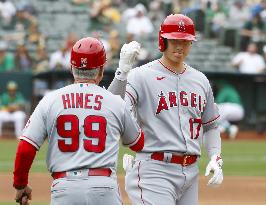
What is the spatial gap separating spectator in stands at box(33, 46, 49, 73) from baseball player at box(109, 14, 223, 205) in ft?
49.8

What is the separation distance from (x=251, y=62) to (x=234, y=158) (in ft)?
20.8

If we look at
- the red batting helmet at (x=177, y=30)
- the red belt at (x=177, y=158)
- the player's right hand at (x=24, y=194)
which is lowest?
the red belt at (x=177, y=158)

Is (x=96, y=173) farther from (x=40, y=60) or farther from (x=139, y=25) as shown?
(x=139, y=25)

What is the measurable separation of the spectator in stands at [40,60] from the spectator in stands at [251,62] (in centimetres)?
463

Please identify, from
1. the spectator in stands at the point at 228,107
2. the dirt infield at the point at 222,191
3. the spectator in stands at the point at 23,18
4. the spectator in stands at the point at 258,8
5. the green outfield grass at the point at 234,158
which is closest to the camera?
the dirt infield at the point at 222,191

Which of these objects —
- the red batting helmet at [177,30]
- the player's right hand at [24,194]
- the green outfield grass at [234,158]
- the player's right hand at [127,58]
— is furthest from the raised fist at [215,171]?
the green outfield grass at [234,158]

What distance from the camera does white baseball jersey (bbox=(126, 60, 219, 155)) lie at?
617cm

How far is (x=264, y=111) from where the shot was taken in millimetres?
21672

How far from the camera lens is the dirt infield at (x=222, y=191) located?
10.7m

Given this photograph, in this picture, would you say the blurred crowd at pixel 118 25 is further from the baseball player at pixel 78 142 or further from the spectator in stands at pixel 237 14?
the baseball player at pixel 78 142

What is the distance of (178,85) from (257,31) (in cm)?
1729

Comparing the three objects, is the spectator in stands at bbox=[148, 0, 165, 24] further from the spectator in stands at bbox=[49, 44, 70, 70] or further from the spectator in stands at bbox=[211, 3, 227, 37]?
the spectator in stands at bbox=[49, 44, 70, 70]

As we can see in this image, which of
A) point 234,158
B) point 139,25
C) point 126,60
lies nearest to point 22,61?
point 139,25

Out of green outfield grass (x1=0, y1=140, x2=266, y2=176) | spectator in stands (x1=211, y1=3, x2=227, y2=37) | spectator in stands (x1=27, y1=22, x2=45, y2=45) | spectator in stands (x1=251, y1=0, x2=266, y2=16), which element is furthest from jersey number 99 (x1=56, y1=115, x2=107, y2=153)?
spectator in stands (x1=211, y1=3, x2=227, y2=37)
